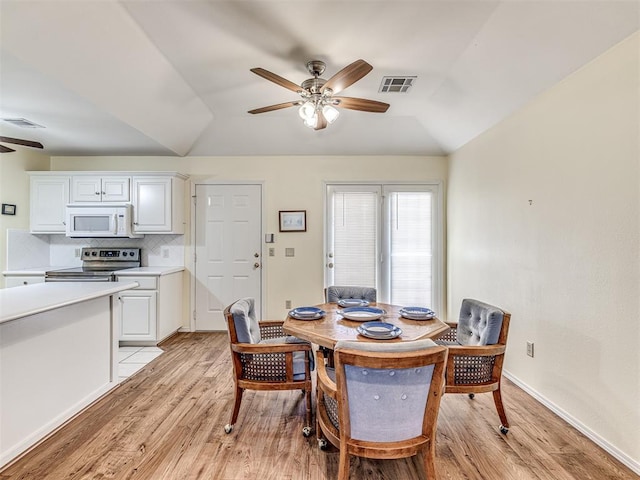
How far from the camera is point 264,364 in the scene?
2.14 metres

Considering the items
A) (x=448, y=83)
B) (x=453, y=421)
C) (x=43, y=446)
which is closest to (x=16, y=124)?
(x=43, y=446)

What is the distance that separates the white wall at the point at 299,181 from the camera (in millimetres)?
4523

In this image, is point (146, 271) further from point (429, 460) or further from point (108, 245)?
point (429, 460)

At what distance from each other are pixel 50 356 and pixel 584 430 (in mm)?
3595

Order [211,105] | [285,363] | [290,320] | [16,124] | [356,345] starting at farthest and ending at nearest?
[211,105], [16,124], [290,320], [285,363], [356,345]

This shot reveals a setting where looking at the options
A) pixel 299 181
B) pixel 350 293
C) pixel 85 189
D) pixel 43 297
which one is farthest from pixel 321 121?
pixel 85 189

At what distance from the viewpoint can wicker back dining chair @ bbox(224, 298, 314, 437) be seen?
6.88 ft

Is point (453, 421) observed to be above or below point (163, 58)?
below

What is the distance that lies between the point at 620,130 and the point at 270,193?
3610 millimetres

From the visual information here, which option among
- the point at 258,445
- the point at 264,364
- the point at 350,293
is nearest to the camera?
the point at 258,445

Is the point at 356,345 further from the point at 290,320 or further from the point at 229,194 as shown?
the point at 229,194

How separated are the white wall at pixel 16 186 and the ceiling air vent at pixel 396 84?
14.5 ft

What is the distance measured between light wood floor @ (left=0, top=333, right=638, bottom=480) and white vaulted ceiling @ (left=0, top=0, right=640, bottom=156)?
249cm

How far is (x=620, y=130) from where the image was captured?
1.91 meters
